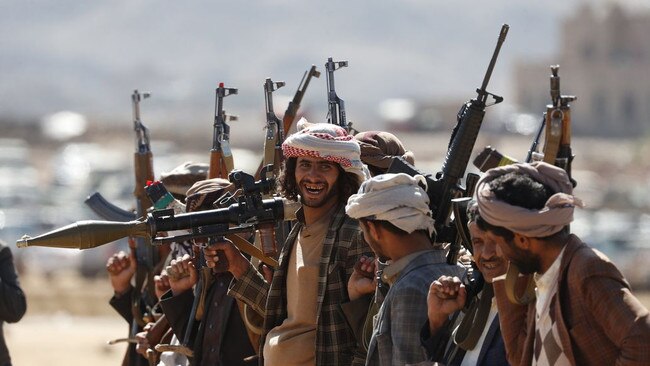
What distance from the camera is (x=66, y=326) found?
2725 centimetres

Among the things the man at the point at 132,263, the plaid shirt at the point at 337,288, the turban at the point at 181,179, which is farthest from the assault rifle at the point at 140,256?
the plaid shirt at the point at 337,288

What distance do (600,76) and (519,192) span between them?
12002 centimetres

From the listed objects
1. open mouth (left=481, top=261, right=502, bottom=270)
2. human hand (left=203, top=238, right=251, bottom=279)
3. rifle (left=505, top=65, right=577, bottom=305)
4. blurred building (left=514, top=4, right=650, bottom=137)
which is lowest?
blurred building (left=514, top=4, right=650, bottom=137)

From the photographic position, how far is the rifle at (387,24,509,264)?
6.57m

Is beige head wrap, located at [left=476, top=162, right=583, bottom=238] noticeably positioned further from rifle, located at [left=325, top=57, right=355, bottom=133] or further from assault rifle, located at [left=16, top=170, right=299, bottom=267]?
rifle, located at [left=325, top=57, right=355, bottom=133]

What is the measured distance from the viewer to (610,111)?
12125 centimetres

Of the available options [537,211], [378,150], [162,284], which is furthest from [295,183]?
[537,211]

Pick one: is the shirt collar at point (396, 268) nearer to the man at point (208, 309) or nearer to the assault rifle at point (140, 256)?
the man at point (208, 309)

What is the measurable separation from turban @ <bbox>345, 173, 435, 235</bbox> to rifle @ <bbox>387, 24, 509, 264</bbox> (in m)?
0.26

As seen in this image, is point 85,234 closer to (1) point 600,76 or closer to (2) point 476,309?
(2) point 476,309

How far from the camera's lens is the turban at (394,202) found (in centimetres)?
621

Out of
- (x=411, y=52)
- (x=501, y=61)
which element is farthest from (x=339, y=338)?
(x=411, y=52)

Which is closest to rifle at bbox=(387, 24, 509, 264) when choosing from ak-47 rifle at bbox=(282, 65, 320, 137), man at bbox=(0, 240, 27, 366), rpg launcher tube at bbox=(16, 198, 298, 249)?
rpg launcher tube at bbox=(16, 198, 298, 249)

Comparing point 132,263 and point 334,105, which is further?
point 132,263
